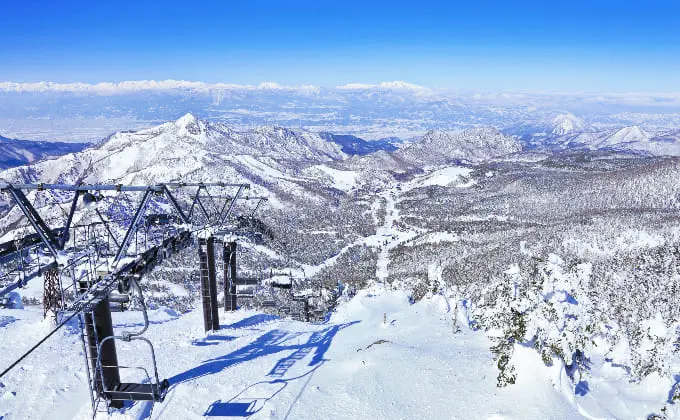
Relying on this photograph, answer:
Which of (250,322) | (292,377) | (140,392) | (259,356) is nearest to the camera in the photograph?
(140,392)

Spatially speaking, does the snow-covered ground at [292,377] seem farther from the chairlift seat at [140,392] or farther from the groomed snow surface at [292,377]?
the chairlift seat at [140,392]

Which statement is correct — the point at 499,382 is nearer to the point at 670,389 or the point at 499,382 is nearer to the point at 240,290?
the point at 670,389

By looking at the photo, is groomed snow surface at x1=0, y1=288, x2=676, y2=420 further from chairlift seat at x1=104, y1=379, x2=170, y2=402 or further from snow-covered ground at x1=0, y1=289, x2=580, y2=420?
chairlift seat at x1=104, y1=379, x2=170, y2=402

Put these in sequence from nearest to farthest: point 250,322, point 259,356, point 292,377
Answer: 1. point 292,377
2. point 259,356
3. point 250,322

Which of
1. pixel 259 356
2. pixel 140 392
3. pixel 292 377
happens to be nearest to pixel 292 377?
pixel 292 377

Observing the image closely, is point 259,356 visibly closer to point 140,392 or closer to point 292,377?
point 292,377

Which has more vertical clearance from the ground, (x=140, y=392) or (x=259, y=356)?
(x=140, y=392)

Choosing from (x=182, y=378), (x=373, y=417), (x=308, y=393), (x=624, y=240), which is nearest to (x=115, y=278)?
(x=182, y=378)
